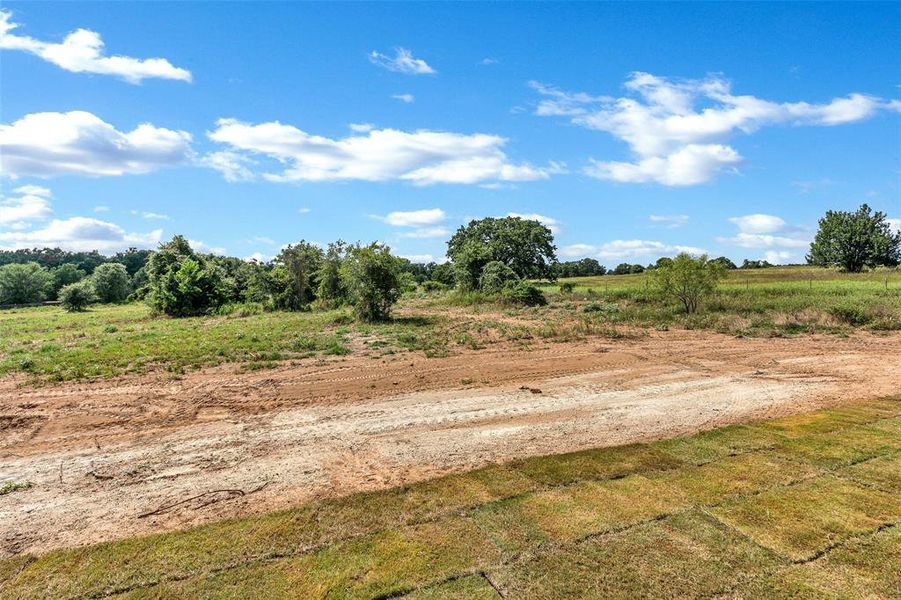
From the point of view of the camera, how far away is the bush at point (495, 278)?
42.1 metres

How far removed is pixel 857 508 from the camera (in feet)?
20.0

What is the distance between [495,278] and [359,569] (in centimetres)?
3846

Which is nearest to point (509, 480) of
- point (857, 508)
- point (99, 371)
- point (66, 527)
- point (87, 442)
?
point (857, 508)

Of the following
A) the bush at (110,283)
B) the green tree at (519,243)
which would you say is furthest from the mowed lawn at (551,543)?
the bush at (110,283)

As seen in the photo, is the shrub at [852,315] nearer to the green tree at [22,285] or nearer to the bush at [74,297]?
the bush at [74,297]

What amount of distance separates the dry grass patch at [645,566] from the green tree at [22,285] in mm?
84380

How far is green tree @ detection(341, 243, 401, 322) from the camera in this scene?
26.7 meters

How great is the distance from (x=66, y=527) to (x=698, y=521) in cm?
761

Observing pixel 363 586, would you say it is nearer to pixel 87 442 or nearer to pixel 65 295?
pixel 87 442

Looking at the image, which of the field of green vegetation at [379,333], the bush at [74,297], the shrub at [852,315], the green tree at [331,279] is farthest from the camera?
the bush at [74,297]

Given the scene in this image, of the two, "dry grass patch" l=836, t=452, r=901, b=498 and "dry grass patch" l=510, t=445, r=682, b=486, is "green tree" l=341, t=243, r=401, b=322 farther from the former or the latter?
"dry grass patch" l=836, t=452, r=901, b=498

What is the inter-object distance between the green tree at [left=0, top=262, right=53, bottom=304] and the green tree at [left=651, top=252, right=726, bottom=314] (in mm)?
79436

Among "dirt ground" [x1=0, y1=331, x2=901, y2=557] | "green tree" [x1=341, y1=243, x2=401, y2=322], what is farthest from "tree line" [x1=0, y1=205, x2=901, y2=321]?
"dirt ground" [x1=0, y1=331, x2=901, y2=557]

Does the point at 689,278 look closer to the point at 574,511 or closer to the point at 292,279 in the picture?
the point at 574,511
